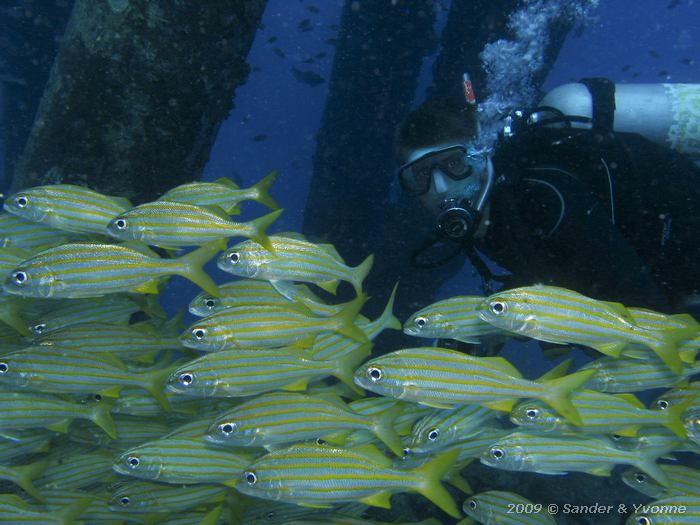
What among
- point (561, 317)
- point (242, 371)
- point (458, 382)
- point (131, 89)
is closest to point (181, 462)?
point (242, 371)

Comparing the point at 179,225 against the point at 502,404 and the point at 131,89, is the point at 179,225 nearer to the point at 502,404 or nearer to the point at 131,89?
the point at 502,404

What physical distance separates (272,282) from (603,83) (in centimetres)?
415

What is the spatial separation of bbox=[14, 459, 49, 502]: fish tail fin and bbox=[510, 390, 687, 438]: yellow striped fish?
11.0 feet

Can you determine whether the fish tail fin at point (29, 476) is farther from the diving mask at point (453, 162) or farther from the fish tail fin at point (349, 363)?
the diving mask at point (453, 162)

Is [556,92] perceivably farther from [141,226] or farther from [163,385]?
[163,385]

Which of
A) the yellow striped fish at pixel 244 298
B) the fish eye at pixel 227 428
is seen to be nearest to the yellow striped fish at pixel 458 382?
the fish eye at pixel 227 428

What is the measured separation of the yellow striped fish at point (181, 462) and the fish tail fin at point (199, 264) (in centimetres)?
106

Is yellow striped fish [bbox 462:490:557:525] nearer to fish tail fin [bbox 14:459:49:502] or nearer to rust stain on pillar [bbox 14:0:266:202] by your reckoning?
fish tail fin [bbox 14:459:49:502]

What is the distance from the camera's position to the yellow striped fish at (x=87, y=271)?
123 inches

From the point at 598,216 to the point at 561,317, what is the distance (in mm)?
1256

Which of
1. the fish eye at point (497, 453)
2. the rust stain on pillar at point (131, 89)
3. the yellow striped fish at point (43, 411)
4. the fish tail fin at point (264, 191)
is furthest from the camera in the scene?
the rust stain on pillar at point (131, 89)

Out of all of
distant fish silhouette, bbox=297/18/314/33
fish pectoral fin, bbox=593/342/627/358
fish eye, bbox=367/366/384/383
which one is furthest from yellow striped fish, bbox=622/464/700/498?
distant fish silhouette, bbox=297/18/314/33

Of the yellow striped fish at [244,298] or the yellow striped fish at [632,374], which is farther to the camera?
the yellow striped fish at [244,298]

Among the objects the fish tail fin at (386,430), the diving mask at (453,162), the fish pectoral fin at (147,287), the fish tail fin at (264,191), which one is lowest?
the fish tail fin at (386,430)
